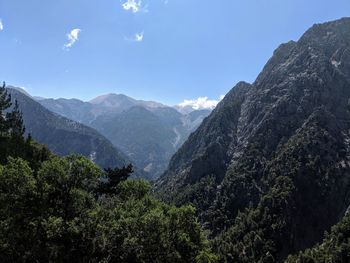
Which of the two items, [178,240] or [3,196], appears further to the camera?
[178,240]

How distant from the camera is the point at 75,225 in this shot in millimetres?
49438

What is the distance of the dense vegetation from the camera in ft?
155

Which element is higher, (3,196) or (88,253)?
(3,196)

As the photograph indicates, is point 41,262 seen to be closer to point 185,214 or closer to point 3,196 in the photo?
point 3,196

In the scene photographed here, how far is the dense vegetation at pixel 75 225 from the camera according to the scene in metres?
47.1

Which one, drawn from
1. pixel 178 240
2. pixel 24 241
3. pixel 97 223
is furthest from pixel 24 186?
pixel 178 240

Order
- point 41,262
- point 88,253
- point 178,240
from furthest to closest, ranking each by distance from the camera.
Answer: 1. point 178,240
2. point 88,253
3. point 41,262

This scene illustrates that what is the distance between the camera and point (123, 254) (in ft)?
169

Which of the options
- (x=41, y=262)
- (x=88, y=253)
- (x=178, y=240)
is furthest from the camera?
(x=178, y=240)

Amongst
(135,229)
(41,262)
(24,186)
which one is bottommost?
(41,262)

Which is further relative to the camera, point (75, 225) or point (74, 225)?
point (75, 225)

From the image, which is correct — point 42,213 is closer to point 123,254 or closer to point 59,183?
point 59,183

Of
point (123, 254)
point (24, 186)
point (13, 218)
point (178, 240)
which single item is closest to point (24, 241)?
point (13, 218)

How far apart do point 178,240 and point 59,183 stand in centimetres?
1694
